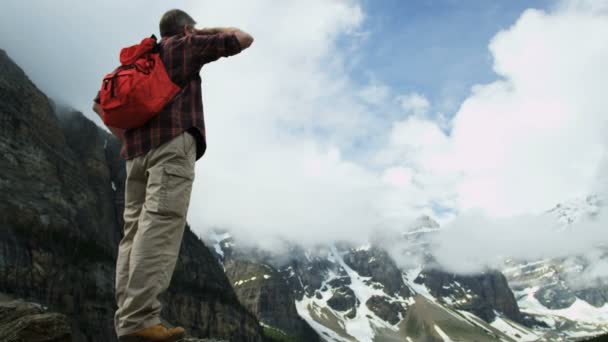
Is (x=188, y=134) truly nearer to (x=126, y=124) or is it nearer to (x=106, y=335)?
(x=126, y=124)

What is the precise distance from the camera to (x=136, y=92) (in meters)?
5.71

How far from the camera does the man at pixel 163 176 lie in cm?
532

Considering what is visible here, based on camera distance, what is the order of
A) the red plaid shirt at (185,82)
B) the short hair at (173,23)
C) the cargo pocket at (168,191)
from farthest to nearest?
the short hair at (173,23), the red plaid shirt at (185,82), the cargo pocket at (168,191)

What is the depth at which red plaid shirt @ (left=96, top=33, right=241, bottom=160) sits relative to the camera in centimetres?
591

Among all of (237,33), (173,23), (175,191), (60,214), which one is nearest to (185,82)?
(237,33)

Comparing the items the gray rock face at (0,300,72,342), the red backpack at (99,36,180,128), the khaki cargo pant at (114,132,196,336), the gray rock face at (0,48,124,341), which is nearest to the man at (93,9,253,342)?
the khaki cargo pant at (114,132,196,336)

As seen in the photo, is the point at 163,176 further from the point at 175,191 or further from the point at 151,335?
the point at 151,335

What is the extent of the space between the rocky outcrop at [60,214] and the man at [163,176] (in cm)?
8542

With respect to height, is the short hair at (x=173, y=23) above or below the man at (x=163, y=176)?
above

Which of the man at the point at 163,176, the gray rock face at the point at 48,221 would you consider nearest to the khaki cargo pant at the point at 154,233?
the man at the point at 163,176

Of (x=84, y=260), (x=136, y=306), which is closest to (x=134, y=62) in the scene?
(x=136, y=306)

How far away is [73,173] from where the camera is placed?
416 feet

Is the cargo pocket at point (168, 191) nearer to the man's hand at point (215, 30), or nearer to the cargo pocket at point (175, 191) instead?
the cargo pocket at point (175, 191)

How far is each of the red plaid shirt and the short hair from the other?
35 centimetres
